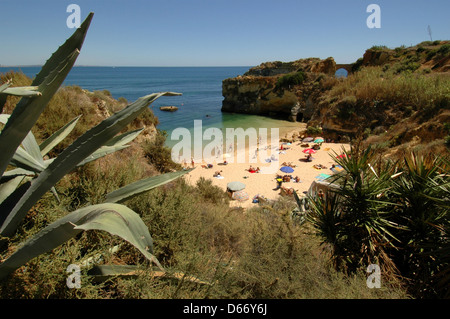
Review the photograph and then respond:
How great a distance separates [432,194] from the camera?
290 centimetres

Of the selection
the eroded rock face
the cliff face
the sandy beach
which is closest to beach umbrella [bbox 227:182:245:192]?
the sandy beach

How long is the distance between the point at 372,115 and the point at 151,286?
69.2 ft

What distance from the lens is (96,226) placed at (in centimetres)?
105

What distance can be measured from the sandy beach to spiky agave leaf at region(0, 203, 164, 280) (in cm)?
976

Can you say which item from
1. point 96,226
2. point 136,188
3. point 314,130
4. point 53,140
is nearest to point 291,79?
point 314,130

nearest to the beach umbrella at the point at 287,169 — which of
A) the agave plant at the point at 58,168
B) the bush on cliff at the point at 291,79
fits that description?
the agave plant at the point at 58,168

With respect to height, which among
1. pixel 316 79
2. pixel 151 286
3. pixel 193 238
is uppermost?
pixel 316 79

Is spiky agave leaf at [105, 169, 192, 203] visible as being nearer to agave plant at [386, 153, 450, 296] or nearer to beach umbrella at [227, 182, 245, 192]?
agave plant at [386, 153, 450, 296]

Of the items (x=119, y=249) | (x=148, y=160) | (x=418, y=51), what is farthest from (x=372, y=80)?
(x=119, y=249)

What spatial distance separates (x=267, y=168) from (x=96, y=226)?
15.6 meters

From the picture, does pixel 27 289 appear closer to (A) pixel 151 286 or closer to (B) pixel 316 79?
(A) pixel 151 286

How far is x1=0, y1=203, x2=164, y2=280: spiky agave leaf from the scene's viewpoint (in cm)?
111
